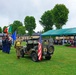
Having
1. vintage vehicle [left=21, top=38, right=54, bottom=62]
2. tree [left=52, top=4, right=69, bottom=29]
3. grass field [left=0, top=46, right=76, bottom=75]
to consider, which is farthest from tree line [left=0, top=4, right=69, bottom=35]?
grass field [left=0, top=46, right=76, bottom=75]

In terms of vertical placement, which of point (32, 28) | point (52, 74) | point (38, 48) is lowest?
point (52, 74)

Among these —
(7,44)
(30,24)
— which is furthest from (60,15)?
(7,44)

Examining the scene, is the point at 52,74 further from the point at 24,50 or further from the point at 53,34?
the point at 53,34

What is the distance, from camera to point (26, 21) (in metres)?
95.1

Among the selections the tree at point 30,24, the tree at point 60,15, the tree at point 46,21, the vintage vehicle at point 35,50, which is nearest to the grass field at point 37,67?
the vintage vehicle at point 35,50

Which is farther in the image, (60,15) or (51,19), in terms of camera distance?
(51,19)

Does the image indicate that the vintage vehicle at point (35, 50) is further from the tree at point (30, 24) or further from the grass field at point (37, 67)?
the tree at point (30, 24)

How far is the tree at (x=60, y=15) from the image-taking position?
57.7 meters

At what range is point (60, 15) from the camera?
5841 centimetres

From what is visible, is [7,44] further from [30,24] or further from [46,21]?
[30,24]

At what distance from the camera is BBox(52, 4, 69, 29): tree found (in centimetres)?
5772

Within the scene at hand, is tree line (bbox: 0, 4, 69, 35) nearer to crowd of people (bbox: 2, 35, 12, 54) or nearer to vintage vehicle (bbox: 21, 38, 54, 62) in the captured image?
crowd of people (bbox: 2, 35, 12, 54)

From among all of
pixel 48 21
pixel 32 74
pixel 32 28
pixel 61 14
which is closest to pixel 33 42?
pixel 32 74

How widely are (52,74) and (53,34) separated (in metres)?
34.6
